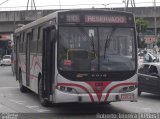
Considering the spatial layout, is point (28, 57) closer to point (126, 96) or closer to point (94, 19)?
point (94, 19)

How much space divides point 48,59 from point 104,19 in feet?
6.61

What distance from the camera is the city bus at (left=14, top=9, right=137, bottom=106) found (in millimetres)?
11766

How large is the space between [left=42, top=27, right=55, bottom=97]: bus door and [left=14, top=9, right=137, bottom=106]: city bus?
0.03 metres

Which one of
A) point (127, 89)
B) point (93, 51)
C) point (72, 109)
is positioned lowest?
point (72, 109)

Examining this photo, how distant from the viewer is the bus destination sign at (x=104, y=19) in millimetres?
12143

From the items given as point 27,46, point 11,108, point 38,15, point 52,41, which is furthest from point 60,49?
point 38,15

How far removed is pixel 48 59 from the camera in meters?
Answer: 12.9

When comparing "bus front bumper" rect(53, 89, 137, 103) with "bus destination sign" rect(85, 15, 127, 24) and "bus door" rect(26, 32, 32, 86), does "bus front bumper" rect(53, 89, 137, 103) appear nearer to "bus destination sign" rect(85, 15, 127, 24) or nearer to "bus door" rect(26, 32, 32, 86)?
"bus destination sign" rect(85, 15, 127, 24)

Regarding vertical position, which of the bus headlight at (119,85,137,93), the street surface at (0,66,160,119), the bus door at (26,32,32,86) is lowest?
the street surface at (0,66,160,119)

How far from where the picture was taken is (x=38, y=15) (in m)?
53.5

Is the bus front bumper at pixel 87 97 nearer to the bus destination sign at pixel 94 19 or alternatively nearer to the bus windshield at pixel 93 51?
the bus windshield at pixel 93 51

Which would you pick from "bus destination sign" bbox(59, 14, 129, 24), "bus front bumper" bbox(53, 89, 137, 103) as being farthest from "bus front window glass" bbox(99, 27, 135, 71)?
"bus front bumper" bbox(53, 89, 137, 103)

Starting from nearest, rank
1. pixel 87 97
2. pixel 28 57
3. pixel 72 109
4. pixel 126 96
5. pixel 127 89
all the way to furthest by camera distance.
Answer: pixel 87 97 → pixel 126 96 → pixel 127 89 → pixel 72 109 → pixel 28 57

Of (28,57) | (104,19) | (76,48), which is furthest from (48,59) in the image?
(28,57)
